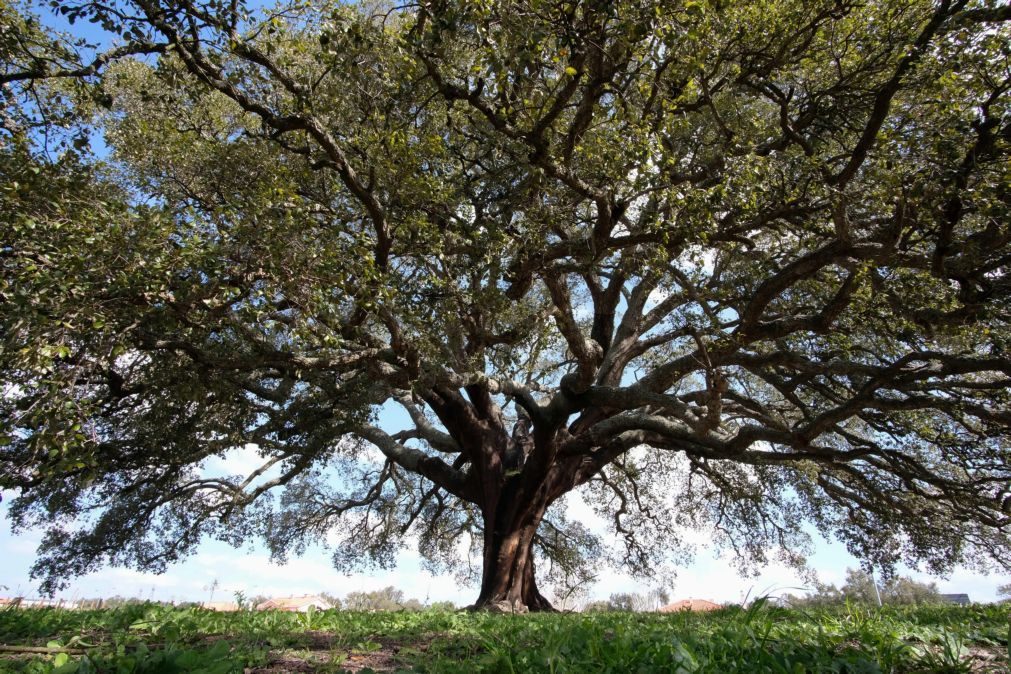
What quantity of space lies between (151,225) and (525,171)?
14.2 ft

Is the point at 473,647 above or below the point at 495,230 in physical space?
below

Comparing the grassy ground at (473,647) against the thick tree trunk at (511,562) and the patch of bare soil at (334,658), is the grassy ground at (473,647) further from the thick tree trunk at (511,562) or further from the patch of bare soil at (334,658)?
the thick tree trunk at (511,562)

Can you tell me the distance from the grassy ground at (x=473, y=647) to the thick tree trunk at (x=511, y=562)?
6012 millimetres

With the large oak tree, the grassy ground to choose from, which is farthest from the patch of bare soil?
the large oak tree

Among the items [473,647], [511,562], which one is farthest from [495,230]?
[511,562]

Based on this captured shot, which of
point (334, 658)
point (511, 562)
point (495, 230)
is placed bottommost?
point (334, 658)

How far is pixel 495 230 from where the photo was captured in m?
6.77

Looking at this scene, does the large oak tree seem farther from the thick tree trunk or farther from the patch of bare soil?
the patch of bare soil

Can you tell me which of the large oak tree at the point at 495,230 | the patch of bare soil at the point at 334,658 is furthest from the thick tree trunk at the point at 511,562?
the patch of bare soil at the point at 334,658

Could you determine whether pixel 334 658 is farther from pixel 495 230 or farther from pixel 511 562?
pixel 511 562

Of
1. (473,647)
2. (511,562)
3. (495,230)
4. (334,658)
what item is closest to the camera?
(334,658)

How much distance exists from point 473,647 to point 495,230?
4.60m

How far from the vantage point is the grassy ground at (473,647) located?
2375 millimetres

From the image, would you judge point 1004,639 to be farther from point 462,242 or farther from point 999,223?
point 462,242
